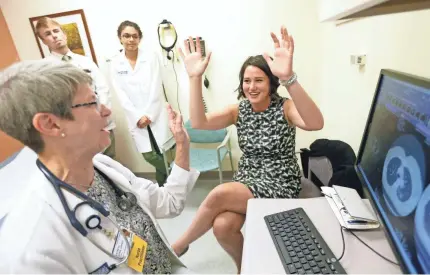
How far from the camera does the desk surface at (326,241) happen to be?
75 centimetres

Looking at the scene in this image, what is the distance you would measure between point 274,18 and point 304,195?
5.71ft

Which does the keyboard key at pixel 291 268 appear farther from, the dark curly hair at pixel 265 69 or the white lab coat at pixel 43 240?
the dark curly hair at pixel 265 69

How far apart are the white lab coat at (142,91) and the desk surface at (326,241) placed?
185 cm

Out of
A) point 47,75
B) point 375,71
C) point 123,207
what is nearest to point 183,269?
point 123,207

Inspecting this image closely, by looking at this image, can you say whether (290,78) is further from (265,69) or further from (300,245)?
(300,245)

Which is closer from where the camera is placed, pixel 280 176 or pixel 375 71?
pixel 375 71

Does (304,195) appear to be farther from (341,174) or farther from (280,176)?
(341,174)

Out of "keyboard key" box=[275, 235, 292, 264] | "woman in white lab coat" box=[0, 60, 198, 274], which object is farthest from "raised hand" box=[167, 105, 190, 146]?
"keyboard key" box=[275, 235, 292, 264]

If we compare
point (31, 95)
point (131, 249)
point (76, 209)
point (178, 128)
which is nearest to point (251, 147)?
point (178, 128)

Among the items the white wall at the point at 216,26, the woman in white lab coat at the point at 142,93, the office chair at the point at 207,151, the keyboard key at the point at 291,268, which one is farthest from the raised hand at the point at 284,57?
the woman in white lab coat at the point at 142,93

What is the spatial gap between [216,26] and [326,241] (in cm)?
229

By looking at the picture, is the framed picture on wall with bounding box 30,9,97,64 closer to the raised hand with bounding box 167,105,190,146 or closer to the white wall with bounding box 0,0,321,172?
the white wall with bounding box 0,0,321,172

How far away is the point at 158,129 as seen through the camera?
2779 millimetres

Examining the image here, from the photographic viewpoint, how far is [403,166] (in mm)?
670
